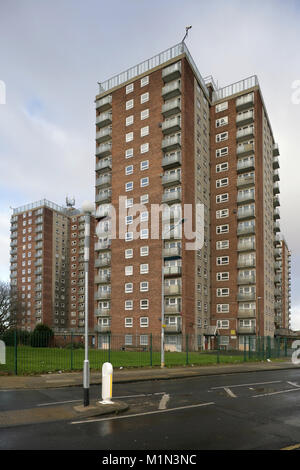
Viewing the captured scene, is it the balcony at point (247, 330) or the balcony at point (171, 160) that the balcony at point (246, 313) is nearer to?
the balcony at point (247, 330)

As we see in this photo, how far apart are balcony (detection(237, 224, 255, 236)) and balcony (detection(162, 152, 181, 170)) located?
1467cm

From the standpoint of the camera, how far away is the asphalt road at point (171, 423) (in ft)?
25.4

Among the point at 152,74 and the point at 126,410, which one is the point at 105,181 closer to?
the point at 152,74

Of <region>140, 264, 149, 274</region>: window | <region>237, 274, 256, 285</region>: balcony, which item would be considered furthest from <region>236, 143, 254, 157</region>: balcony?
<region>140, 264, 149, 274</region>: window

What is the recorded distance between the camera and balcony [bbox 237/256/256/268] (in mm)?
59719

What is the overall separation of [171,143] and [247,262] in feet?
68.2

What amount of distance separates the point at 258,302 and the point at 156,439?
54.0m

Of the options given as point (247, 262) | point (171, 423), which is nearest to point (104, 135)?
point (247, 262)

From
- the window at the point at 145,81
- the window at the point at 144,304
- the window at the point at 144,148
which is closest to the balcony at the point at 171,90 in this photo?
the window at the point at 145,81

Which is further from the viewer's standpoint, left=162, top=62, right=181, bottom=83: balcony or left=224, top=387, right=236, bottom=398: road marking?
left=162, top=62, right=181, bottom=83: balcony

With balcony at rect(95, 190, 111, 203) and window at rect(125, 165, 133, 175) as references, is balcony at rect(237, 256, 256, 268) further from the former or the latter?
balcony at rect(95, 190, 111, 203)

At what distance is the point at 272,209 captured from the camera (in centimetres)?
7456
